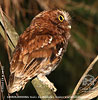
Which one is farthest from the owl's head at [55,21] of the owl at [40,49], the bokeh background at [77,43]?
the bokeh background at [77,43]

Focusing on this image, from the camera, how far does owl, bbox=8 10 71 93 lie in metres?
2.13

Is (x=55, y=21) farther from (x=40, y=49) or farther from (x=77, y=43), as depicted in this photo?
(x=77, y=43)

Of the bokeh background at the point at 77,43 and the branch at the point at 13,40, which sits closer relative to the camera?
the branch at the point at 13,40

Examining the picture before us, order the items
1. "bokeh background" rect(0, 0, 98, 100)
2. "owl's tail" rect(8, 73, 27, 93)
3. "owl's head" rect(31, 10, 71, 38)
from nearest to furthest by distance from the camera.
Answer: "owl's tail" rect(8, 73, 27, 93), "owl's head" rect(31, 10, 71, 38), "bokeh background" rect(0, 0, 98, 100)

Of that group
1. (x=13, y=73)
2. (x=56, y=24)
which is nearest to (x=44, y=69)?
(x=13, y=73)

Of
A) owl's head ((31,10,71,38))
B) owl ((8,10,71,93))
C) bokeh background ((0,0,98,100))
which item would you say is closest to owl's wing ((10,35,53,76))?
owl ((8,10,71,93))

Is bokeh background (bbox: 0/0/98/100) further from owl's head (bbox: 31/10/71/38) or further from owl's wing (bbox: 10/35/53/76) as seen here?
owl's wing (bbox: 10/35/53/76)

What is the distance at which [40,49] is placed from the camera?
7.59 feet

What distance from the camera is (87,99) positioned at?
1729 millimetres

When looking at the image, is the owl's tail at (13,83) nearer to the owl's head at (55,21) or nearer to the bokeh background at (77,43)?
the owl's head at (55,21)

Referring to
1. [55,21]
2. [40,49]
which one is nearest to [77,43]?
[55,21]

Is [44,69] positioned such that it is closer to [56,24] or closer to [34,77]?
[34,77]

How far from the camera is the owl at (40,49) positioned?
2133 millimetres

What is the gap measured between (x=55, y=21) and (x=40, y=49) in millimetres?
493
